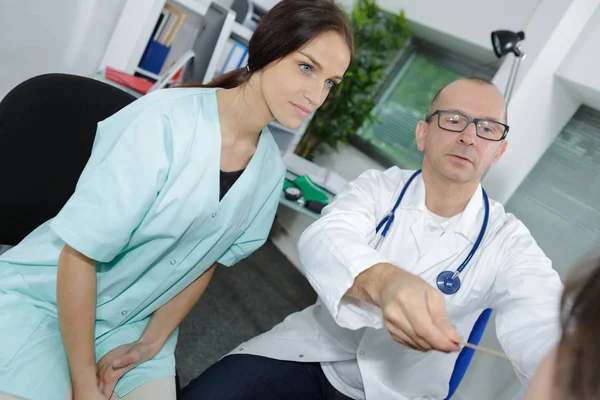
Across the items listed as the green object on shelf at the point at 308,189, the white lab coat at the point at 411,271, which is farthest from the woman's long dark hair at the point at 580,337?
the green object on shelf at the point at 308,189

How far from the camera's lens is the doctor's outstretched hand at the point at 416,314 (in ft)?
2.25

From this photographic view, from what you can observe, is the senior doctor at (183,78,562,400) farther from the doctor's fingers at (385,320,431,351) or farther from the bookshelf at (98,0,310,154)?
the bookshelf at (98,0,310,154)

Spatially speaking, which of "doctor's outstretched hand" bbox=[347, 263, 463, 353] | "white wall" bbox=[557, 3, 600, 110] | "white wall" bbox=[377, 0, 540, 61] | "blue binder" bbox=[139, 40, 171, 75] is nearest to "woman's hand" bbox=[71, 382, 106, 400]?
"doctor's outstretched hand" bbox=[347, 263, 463, 353]

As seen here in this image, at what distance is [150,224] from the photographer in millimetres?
961

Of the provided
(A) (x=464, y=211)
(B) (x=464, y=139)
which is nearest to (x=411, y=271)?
(A) (x=464, y=211)

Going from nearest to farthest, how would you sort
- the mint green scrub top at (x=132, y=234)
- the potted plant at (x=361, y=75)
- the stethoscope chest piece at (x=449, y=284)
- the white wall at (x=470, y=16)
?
the mint green scrub top at (x=132, y=234) → the stethoscope chest piece at (x=449, y=284) → the white wall at (x=470, y=16) → the potted plant at (x=361, y=75)

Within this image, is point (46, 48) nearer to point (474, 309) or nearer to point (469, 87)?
point (469, 87)

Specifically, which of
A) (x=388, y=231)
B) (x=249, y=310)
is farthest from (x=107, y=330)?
(x=249, y=310)

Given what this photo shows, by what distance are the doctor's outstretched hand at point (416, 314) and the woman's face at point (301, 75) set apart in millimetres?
485

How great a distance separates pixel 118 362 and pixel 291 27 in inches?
34.7

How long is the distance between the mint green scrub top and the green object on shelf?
92cm

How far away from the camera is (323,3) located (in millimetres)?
1032

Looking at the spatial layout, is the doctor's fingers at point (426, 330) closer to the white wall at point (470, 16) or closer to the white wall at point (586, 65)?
the white wall at point (586, 65)

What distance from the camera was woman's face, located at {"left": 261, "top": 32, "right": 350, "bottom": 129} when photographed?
3.32 feet
